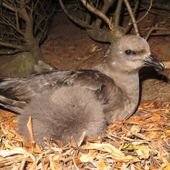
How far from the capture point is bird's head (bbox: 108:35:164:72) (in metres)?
4.60

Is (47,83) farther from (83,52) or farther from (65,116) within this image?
(83,52)

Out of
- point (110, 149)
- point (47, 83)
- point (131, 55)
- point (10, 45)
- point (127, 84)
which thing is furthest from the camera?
point (10, 45)

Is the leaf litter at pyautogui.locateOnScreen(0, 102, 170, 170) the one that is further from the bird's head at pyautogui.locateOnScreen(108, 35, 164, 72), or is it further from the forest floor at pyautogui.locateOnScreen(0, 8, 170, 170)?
the bird's head at pyautogui.locateOnScreen(108, 35, 164, 72)

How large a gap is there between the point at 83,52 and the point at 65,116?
3.30 meters

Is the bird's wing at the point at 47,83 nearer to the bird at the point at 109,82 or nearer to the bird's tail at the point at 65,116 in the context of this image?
the bird at the point at 109,82

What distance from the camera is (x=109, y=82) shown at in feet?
15.4

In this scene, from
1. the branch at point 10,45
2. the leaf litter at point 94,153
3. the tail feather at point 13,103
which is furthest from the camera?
the branch at point 10,45

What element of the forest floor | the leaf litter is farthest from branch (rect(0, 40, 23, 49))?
the leaf litter

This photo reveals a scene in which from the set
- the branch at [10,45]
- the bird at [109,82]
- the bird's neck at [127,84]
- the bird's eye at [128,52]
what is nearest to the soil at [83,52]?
the branch at [10,45]

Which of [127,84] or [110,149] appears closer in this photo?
[110,149]

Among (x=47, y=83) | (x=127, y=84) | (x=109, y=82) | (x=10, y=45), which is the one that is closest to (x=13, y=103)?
(x=47, y=83)

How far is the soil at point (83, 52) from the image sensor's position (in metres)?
5.77

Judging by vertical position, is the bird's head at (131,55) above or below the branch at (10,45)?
above

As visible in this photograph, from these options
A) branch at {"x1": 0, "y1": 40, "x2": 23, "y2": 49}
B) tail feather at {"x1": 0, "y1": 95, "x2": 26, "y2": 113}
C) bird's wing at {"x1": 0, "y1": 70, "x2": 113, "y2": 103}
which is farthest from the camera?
branch at {"x1": 0, "y1": 40, "x2": 23, "y2": 49}
